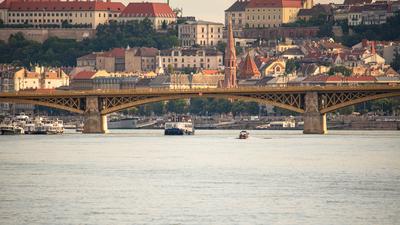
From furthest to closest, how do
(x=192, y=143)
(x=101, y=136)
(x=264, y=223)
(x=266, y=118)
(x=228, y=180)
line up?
(x=266, y=118), (x=101, y=136), (x=192, y=143), (x=228, y=180), (x=264, y=223)

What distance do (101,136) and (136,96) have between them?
139 inches

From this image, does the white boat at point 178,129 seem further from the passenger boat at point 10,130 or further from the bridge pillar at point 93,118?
the passenger boat at point 10,130

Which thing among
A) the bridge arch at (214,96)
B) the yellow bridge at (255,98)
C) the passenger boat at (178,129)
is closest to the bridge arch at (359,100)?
the yellow bridge at (255,98)

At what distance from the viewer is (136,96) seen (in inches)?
5197

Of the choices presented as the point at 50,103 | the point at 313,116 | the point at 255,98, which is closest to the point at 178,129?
the point at 50,103

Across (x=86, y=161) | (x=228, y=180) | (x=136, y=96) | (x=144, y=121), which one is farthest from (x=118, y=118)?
(x=228, y=180)

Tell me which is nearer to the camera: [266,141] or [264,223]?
[264,223]

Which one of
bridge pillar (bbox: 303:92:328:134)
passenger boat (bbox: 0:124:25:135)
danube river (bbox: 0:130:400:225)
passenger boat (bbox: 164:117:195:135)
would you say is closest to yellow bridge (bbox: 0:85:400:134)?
bridge pillar (bbox: 303:92:328:134)

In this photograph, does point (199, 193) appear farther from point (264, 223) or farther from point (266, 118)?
point (266, 118)

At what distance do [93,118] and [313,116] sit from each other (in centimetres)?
1458

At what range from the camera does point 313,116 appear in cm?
13050

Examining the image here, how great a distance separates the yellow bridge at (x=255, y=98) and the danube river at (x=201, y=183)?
12335mm

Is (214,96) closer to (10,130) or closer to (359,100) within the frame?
(359,100)

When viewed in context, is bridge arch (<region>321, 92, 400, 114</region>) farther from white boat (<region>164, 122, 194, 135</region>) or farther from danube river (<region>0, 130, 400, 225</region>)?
white boat (<region>164, 122, 194, 135</region>)
